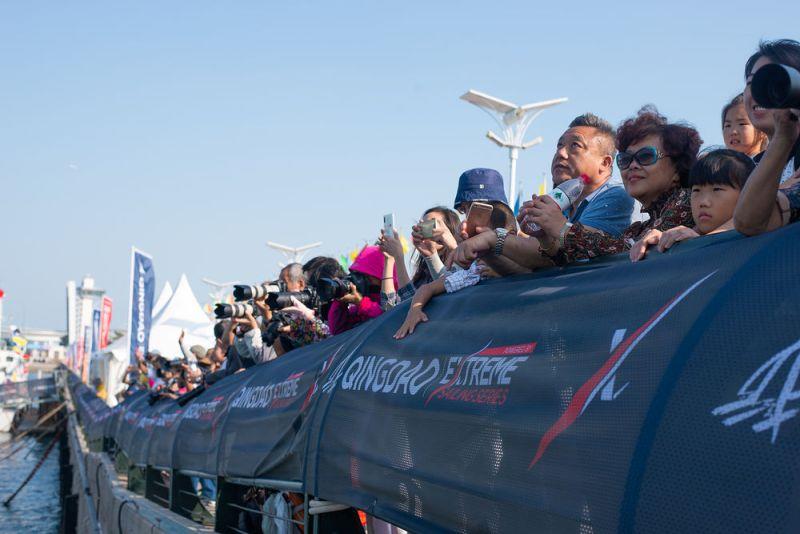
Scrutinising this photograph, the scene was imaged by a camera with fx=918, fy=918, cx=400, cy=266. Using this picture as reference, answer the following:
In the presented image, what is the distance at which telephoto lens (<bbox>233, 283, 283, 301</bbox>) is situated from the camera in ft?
24.6

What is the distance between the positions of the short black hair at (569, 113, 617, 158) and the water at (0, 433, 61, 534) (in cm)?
1744

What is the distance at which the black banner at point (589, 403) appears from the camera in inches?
76.2

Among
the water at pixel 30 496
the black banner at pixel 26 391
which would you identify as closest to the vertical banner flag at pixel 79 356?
the black banner at pixel 26 391

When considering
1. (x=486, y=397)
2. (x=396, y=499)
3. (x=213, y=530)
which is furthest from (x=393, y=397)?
(x=213, y=530)

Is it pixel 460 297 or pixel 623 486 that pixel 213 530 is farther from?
pixel 623 486

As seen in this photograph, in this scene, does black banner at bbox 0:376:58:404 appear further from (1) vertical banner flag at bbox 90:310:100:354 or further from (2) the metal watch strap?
(2) the metal watch strap

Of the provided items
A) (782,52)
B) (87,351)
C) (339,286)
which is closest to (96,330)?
(87,351)

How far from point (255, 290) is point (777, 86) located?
5.94 meters

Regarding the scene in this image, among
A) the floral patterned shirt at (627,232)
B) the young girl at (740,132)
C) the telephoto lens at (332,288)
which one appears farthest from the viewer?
the telephoto lens at (332,288)

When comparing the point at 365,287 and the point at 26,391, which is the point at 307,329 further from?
the point at 26,391

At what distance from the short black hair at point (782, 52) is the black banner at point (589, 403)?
0.66m

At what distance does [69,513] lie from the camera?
16.2 meters

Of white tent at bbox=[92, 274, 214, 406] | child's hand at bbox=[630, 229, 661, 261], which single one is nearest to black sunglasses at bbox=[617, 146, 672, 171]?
child's hand at bbox=[630, 229, 661, 261]

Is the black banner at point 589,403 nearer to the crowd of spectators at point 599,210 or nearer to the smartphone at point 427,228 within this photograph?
the crowd of spectators at point 599,210
